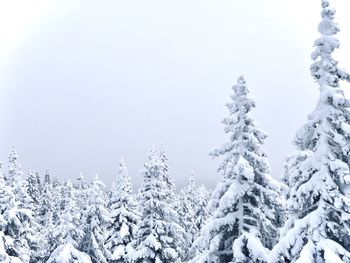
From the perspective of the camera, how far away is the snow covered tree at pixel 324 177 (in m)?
14.0

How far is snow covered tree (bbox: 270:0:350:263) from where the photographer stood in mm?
14000

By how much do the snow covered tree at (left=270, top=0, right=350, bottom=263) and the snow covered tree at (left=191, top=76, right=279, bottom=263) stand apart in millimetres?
2872

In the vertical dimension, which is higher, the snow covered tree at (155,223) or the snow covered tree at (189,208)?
the snow covered tree at (189,208)

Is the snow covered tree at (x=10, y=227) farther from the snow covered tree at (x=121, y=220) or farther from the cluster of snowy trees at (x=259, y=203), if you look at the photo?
the snow covered tree at (x=121, y=220)

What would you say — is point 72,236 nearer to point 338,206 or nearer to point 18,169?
point 18,169

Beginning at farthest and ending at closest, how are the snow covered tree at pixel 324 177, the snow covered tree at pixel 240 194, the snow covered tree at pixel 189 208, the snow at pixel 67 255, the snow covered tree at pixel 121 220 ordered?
the snow covered tree at pixel 189 208
the snow covered tree at pixel 121 220
the snow at pixel 67 255
the snow covered tree at pixel 240 194
the snow covered tree at pixel 324 177

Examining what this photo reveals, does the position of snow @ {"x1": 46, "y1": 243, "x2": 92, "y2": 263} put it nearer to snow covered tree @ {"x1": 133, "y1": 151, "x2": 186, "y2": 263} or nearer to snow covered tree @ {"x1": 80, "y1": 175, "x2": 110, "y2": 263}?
snow covered tree @ {"x1": 80, "y1": 175, "x2": 110, "y2": 263}

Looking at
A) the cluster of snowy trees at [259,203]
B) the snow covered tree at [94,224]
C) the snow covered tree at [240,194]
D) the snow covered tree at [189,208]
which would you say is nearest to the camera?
the cluster of snowy trees at [259,203]

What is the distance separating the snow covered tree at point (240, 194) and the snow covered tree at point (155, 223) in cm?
1175

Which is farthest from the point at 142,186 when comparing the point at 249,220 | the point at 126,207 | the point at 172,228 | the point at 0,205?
the point at 249,220

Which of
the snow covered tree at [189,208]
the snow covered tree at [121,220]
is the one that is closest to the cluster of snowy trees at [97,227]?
the snow covered tree at [121,220]

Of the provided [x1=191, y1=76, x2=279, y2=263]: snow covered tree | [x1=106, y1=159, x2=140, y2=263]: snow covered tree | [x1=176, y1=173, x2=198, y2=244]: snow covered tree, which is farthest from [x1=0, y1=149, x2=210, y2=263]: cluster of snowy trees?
[x1=176, y1=173, x2=198, y2=244]: snow covered tree

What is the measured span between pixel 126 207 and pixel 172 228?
7.33 meters

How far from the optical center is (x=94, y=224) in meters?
33.8
